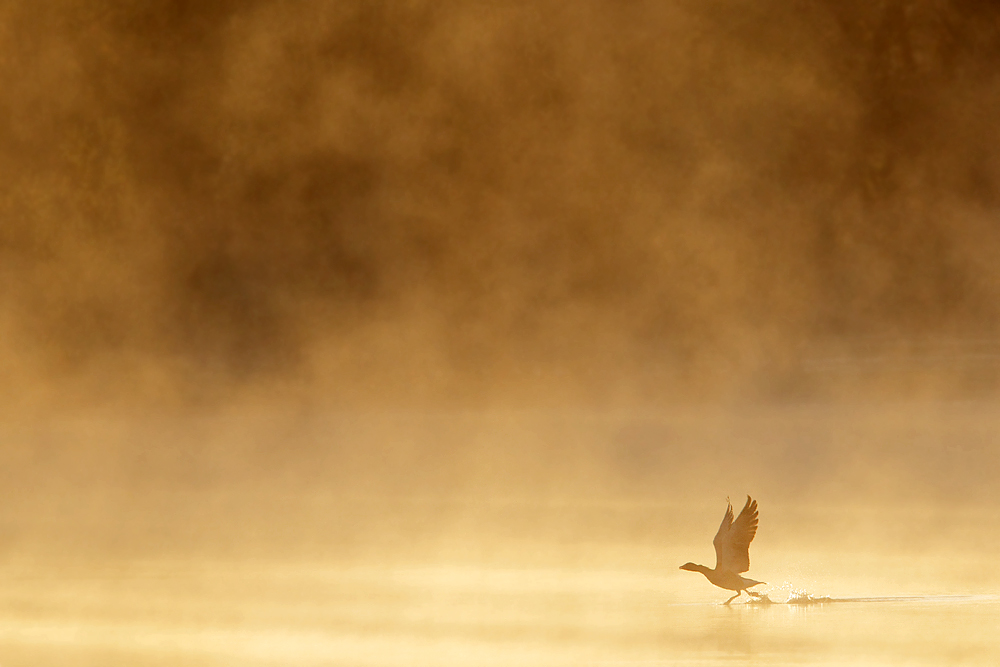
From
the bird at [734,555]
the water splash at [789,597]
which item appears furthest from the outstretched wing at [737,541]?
the water splash at [789,597]

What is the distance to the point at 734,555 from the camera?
5.15 m

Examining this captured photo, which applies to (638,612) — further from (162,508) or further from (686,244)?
(686,244)

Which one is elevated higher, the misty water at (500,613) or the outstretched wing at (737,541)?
the outstretched wing at (737,541)

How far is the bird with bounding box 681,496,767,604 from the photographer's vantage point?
16.7 ft

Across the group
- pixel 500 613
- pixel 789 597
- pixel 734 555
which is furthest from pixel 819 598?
pixel 500 613

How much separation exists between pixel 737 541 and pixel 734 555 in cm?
5

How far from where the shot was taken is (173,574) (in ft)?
18.1

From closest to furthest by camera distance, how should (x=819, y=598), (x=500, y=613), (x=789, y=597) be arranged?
(x=500, y=613) < (x=819, y=598) < (x=789, y=597)

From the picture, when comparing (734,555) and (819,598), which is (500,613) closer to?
(734,555)

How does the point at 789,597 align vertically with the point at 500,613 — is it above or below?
above

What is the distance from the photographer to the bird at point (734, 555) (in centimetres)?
509

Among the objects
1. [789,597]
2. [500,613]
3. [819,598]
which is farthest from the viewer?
[789,597]

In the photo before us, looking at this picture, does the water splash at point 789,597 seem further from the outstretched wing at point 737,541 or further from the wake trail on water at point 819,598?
the outstretched wing at point 737,541

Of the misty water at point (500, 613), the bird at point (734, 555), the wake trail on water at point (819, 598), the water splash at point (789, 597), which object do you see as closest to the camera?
the misty water at point (500, 613)
